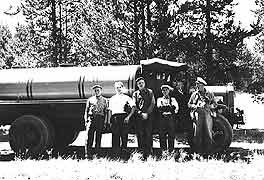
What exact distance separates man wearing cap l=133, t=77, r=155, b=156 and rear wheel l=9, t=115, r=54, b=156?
2.38 m

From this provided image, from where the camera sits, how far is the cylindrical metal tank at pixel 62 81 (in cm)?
981

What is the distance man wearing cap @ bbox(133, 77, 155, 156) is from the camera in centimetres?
879

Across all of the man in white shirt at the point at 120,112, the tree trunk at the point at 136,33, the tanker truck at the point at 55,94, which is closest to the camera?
the man in white shirt at the point at 120,112

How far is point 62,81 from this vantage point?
10094mm

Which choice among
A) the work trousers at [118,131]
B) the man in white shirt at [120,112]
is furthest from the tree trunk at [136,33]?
the work trousers at [118,131]

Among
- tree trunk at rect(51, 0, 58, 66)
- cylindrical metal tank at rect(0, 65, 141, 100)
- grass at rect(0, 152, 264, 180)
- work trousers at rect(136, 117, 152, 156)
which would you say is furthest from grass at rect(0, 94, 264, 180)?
tree trunk at rect(51, 0, 58, 66)

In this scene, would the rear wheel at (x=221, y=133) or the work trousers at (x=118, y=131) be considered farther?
the rear wheel at (x=221, y=133)

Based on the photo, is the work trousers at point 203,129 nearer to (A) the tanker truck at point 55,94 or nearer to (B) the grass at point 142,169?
(B) the grass at point 142,169

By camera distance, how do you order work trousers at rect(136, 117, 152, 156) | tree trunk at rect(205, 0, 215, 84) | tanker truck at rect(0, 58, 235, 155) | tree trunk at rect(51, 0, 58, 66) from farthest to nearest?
tree trunk at rect(51, 0, 58, 66), tree trunk at rect(205, 0, 215, 84), tanker truck at rect(0, 58, 235, 155), work trousers at rect(136, 117, 152, 156)

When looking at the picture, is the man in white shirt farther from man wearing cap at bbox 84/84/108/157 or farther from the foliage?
the foliage

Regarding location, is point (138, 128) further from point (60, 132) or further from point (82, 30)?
point (82, 30)

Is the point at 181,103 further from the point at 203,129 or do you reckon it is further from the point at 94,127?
the point at 94,127

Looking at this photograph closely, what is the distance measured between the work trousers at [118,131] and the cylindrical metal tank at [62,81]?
3.14 feet

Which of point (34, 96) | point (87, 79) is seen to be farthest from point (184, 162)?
point (34, 96)
